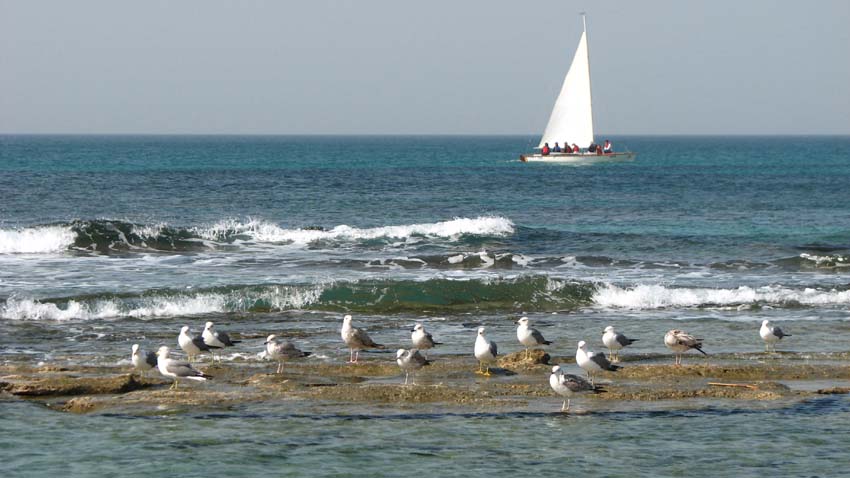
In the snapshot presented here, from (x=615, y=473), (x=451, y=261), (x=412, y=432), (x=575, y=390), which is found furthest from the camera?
(x=451, y=261)

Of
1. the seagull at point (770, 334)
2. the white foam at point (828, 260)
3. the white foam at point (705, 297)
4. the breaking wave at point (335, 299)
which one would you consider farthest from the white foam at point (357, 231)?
the seagull at point (770, 334)

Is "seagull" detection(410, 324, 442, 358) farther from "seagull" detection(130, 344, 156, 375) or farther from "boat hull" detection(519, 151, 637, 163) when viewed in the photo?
"boat hull" detection(519, 151, 637, 163)

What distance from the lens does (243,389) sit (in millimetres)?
15203

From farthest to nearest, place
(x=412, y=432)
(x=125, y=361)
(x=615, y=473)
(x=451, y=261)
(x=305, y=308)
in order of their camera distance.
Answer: (x=451, y=261) → (x=305, y=308) → (x=125, y=361) → (x=412, y=432) → (x=615, y=473)

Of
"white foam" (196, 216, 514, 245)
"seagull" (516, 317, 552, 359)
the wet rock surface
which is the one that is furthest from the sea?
"seagull" (516, 317, 552, 359)

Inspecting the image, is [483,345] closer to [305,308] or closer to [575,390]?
[575,390]

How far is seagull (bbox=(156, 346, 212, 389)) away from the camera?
602 inches

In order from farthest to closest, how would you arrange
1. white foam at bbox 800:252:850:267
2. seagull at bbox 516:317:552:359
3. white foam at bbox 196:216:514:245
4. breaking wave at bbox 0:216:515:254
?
1. white foam at bbox 196:216:514:245
2. breaking wave at bbox 0:216:515:254
3. white foam at bbox 800:252:850:267
4. seagull at bbox 516:317:552:359

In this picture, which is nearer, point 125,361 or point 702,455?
point 702,455

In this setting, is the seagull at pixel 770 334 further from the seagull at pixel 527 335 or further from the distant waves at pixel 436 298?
the distant waves at pixel 436 298

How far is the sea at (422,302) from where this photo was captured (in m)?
12.5

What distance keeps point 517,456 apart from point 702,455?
2035 mm

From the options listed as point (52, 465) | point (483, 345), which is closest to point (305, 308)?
point (483, 345)

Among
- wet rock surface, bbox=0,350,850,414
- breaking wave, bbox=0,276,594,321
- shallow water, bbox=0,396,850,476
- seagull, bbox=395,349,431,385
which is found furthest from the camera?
breaking wave, bbox=0,276,594,321
